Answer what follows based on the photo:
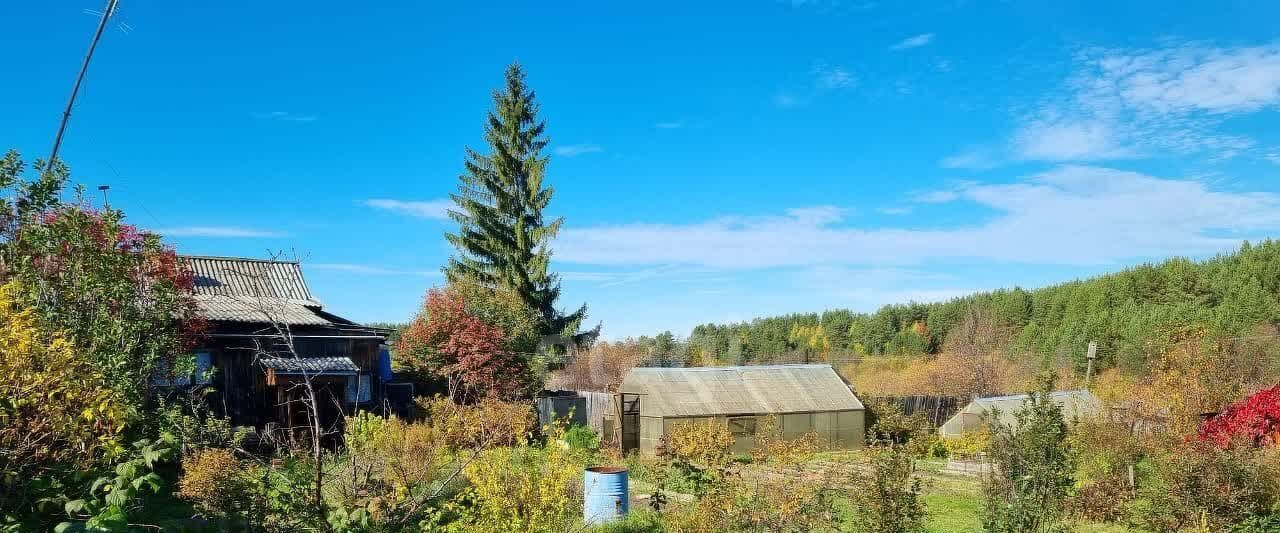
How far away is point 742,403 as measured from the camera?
2634 cm

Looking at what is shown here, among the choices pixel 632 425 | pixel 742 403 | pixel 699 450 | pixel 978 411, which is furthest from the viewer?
pixel 978 411

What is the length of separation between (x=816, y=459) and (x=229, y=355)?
1720cm

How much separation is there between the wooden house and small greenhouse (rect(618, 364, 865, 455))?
25.9 feet

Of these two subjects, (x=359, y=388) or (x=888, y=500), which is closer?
(x=888, y=500)

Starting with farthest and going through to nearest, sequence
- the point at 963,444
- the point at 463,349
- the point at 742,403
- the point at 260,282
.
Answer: the point at 260,282 < the point at 963,444 < the point at 742,403 < the point at 463,349

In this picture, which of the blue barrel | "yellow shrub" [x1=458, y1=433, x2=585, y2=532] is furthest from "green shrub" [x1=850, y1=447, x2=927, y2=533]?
the blue barrel

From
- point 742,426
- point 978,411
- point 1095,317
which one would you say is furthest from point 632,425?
point 1095,317

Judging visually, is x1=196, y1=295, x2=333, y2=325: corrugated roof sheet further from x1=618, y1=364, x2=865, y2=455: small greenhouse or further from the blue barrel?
the blue barrel

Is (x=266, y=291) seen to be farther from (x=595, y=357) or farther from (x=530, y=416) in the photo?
(x=595, y=357)

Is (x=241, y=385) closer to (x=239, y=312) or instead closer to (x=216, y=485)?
(x=239, y=312)

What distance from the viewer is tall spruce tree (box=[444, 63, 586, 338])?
111ft

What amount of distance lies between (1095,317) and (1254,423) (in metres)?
35.3

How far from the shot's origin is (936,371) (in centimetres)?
4338

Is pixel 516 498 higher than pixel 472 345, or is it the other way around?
pixel 472 345
